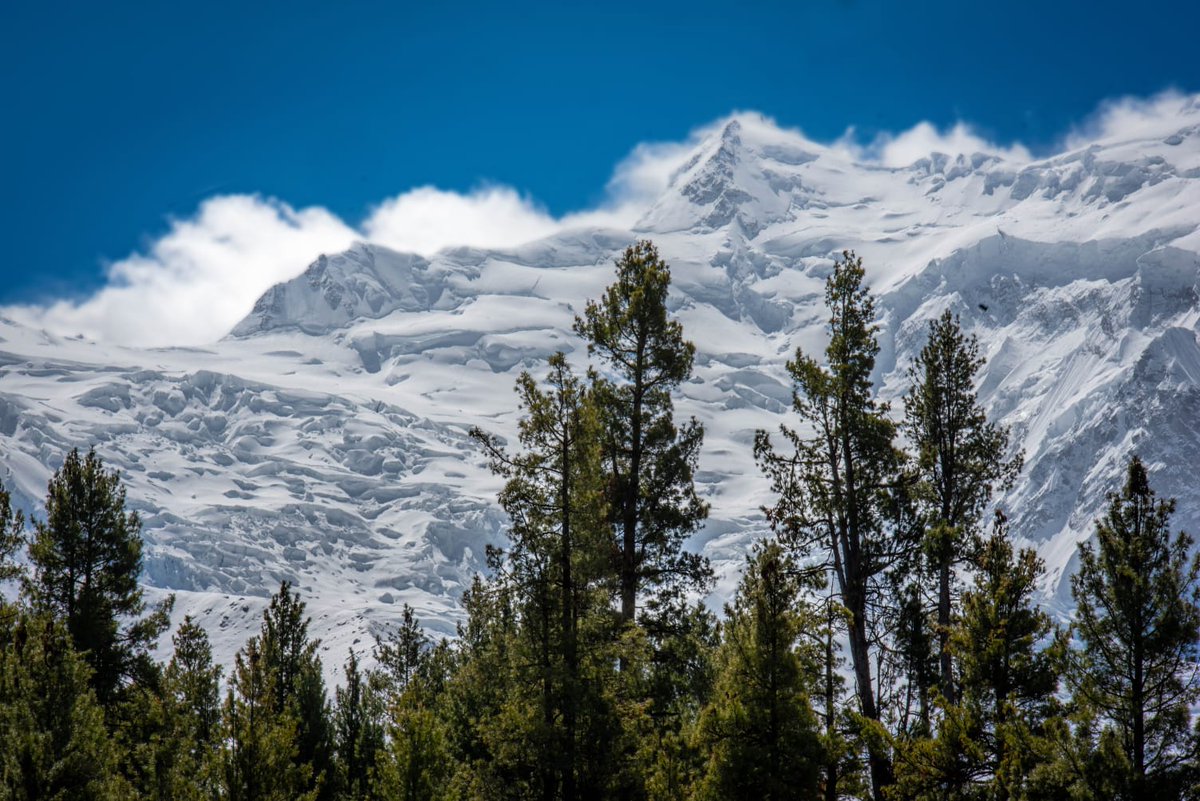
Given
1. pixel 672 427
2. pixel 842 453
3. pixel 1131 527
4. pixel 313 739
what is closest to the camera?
pixel 1131 527

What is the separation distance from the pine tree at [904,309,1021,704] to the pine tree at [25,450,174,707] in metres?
23.8

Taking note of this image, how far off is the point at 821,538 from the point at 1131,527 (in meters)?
5.97

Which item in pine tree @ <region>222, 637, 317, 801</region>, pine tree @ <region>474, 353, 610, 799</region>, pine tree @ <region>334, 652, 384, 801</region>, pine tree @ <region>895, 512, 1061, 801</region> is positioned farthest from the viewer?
pine tree @ <region>334, 652, 384, 801</region>

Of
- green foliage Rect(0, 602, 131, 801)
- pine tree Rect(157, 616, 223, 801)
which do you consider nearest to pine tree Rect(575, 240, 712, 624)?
pine tree Rect(157, 616, 223, 801)

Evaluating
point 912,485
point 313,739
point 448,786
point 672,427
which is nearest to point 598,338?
point 672,427

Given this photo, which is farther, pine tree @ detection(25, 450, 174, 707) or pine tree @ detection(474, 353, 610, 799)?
pine tree @ detection(25, 450, 174, 707)

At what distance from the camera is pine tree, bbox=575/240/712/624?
24188mm

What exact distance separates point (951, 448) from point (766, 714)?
302 inches

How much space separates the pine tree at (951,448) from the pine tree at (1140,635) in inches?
128

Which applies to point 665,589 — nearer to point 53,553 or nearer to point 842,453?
point 842,453

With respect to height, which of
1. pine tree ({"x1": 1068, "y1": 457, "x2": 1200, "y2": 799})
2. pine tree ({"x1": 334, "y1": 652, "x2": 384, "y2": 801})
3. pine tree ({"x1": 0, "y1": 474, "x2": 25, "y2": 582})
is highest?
pine tree ({"x1": 0, "y1": 474, "x2": 25, "y2": 582})

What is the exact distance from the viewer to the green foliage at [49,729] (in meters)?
21.0

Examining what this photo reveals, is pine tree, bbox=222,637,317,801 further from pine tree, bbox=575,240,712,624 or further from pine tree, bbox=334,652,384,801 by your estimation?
pine tree, bbox=334,652,384,801

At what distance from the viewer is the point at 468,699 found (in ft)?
106
